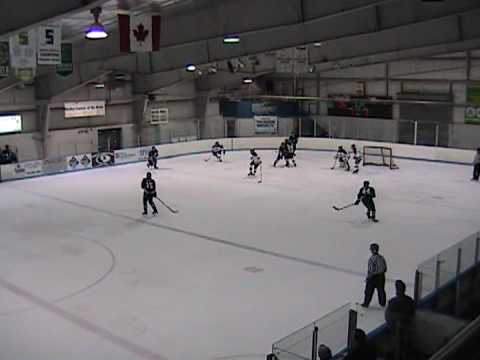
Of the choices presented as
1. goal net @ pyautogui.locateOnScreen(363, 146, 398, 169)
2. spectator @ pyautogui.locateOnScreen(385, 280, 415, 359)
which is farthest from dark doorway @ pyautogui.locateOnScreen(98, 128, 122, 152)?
spectator @ pyautogui.locateOnScreen(385, 280, 415, 359)

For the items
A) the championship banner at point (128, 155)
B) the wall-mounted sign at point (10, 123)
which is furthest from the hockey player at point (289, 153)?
the wall-mounted sign at point (10, 123)

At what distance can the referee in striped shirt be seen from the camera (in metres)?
10.8

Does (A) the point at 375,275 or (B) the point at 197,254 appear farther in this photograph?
(B) the point at 197,254

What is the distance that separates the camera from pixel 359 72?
36.6 metres

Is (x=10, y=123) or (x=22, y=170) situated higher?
(x=10, y=123)

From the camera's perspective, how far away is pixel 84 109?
105ft

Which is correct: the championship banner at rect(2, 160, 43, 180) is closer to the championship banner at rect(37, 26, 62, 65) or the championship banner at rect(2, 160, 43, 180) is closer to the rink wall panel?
the rink wall panel

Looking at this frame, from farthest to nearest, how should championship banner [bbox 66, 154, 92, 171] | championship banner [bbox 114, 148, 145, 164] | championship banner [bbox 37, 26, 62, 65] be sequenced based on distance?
championship banner [bbox 114, 148, 145, 164], championship banner [bbox 66, 154, 92, 171], championship banner [bbox 37, 26, 62, 65]

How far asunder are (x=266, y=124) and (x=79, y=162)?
14.1m

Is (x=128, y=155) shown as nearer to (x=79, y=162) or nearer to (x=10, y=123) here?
(x=79, y=162)

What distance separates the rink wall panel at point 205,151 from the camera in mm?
25438

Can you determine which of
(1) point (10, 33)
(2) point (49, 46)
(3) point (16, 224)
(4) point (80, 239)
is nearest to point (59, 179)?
(3) point (16, 224)

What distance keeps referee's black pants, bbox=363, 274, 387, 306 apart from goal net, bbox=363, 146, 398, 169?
665 inches

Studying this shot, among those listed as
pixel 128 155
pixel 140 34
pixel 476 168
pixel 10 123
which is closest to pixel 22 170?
pixel 10 123
